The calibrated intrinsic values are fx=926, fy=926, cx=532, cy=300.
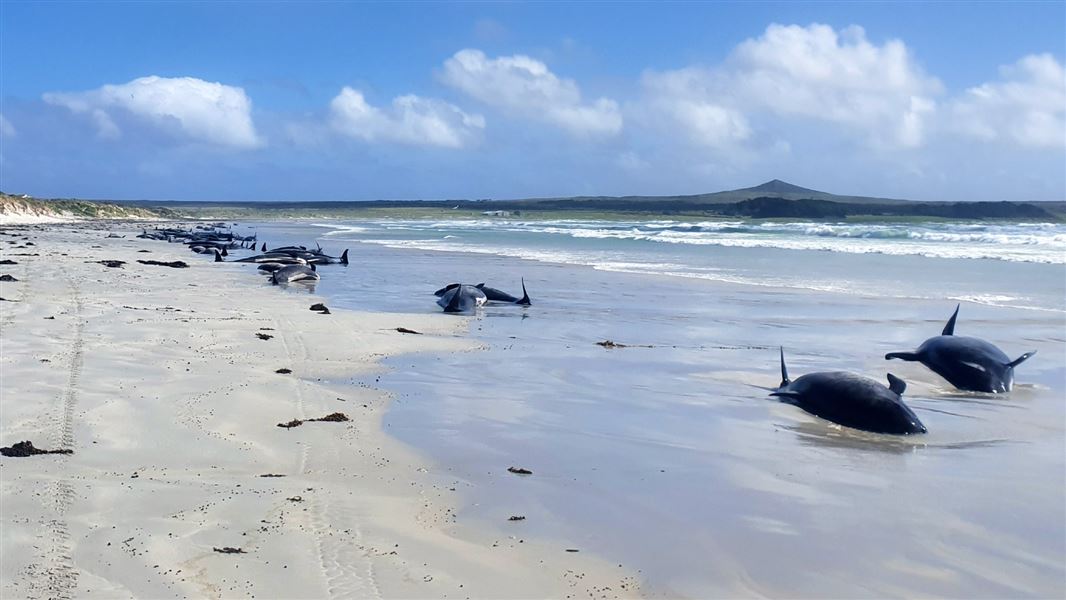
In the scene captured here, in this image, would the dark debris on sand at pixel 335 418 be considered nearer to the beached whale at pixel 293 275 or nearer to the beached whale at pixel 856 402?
the beached whale at pixel 856 402

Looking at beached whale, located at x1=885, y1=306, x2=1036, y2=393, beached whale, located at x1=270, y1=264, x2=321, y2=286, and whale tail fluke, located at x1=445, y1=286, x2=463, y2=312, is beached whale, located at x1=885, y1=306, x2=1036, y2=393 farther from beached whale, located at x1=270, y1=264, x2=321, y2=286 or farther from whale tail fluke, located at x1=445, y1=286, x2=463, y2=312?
beached whale, located at x1=270, y1=264, x2=321, y2=286

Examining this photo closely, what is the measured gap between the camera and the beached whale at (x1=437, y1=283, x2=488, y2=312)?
1364 centimetres

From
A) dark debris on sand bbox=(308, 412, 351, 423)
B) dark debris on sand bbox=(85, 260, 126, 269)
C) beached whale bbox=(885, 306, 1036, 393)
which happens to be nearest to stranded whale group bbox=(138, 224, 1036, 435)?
beached whale bbox=(885, 306, 1036, 393)

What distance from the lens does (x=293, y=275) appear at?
1786 cm

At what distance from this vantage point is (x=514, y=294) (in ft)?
53.3

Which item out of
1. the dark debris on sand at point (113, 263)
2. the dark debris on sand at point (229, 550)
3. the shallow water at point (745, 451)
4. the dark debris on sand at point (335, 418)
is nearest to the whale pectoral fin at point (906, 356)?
the shallow water at point (745, 451)

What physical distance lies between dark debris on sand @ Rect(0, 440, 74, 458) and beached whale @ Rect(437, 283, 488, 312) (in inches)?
329

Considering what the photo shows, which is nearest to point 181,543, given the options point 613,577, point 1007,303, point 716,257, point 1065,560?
point 613,577

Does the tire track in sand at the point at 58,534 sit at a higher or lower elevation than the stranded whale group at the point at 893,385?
lower

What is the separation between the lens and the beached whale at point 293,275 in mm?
17453

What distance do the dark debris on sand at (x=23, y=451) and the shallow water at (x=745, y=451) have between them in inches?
81.8

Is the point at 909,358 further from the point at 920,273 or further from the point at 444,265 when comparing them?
the point at 444,265

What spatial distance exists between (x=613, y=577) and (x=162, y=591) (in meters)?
1.81

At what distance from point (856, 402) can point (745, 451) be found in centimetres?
Answer: 121
